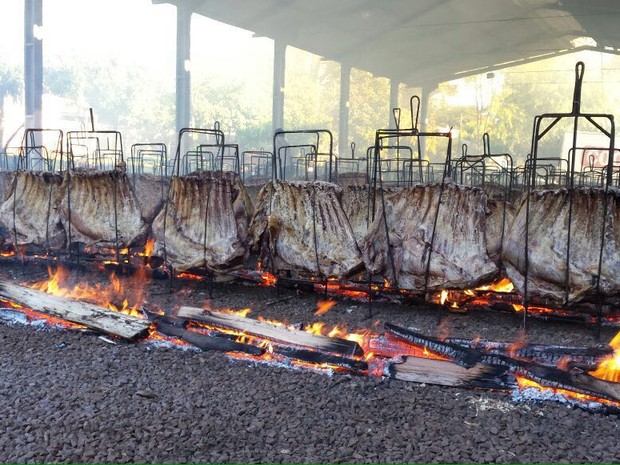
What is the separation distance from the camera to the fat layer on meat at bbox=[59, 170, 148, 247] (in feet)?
25.3

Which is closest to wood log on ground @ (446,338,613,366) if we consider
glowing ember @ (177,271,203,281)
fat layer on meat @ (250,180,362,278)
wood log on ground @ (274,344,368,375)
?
wood log on ground @ (274,344,368,375)

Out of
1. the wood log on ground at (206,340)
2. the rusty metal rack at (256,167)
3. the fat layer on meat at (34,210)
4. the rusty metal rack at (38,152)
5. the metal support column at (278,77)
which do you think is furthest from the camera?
the metal support column at (278,77)

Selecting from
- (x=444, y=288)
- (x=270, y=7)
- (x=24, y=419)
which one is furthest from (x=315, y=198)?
(x=270, y=7)

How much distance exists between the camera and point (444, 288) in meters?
6.08

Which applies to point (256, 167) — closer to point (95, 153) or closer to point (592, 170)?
point (95, 153)

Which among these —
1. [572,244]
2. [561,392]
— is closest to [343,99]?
[572,244]

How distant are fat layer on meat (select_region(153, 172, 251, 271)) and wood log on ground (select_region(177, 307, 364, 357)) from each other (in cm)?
95

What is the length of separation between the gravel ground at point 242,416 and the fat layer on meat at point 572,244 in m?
1.67

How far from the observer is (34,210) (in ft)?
27.7

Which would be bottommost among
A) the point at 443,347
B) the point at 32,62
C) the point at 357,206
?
the point at 443,347

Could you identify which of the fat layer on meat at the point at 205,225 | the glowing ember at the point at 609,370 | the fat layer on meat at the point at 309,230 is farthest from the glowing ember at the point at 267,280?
the glowing ember at the point at 609,370

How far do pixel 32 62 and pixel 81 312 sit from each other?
16231mm

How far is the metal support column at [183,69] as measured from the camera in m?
23.5

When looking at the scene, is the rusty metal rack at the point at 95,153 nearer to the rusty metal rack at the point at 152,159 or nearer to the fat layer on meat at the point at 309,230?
the rusty metal rack at the point at 152,159
